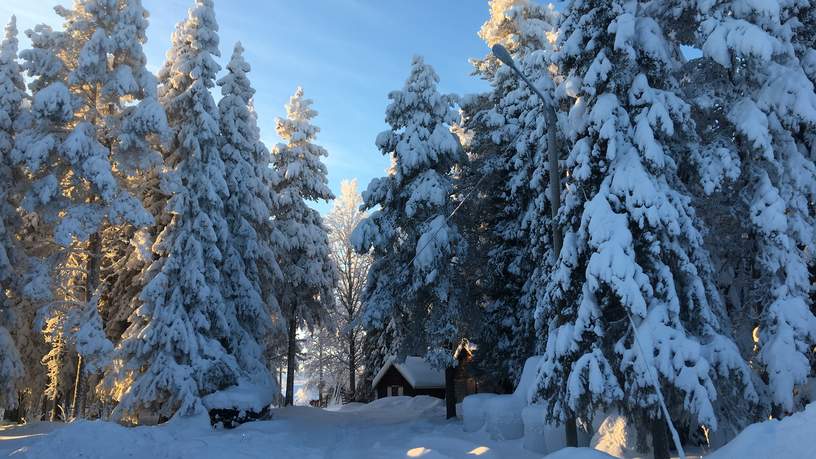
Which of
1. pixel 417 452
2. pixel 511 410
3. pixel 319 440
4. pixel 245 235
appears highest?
pixel 245 235

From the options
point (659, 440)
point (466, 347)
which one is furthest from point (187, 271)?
point (659, 440)

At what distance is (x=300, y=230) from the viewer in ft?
88.2

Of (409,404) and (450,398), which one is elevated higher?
(450,398)

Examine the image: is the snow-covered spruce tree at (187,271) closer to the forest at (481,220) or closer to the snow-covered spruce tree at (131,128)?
the forest at (481,220)

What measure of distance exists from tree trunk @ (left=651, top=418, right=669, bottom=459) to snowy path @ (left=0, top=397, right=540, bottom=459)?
10.5 feet

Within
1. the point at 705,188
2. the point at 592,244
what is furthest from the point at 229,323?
the point at 705,188

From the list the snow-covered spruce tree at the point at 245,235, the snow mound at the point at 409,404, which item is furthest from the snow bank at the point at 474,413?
the snow-covered spruce tree at the point at 245,235

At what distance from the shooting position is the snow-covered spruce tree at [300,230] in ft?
88.3

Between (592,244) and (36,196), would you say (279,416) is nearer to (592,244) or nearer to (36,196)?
(36,196)

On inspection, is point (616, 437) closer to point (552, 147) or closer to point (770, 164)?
point (552, 147)

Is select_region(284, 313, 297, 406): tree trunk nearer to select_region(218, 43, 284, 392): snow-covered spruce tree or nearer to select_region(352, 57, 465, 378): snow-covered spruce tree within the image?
select_region(218, 43, 284, 392): snow-covered spruce tree

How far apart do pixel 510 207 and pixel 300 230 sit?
10.7m

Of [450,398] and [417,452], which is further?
[450,398]

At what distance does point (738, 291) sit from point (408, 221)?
10712 millimetres
